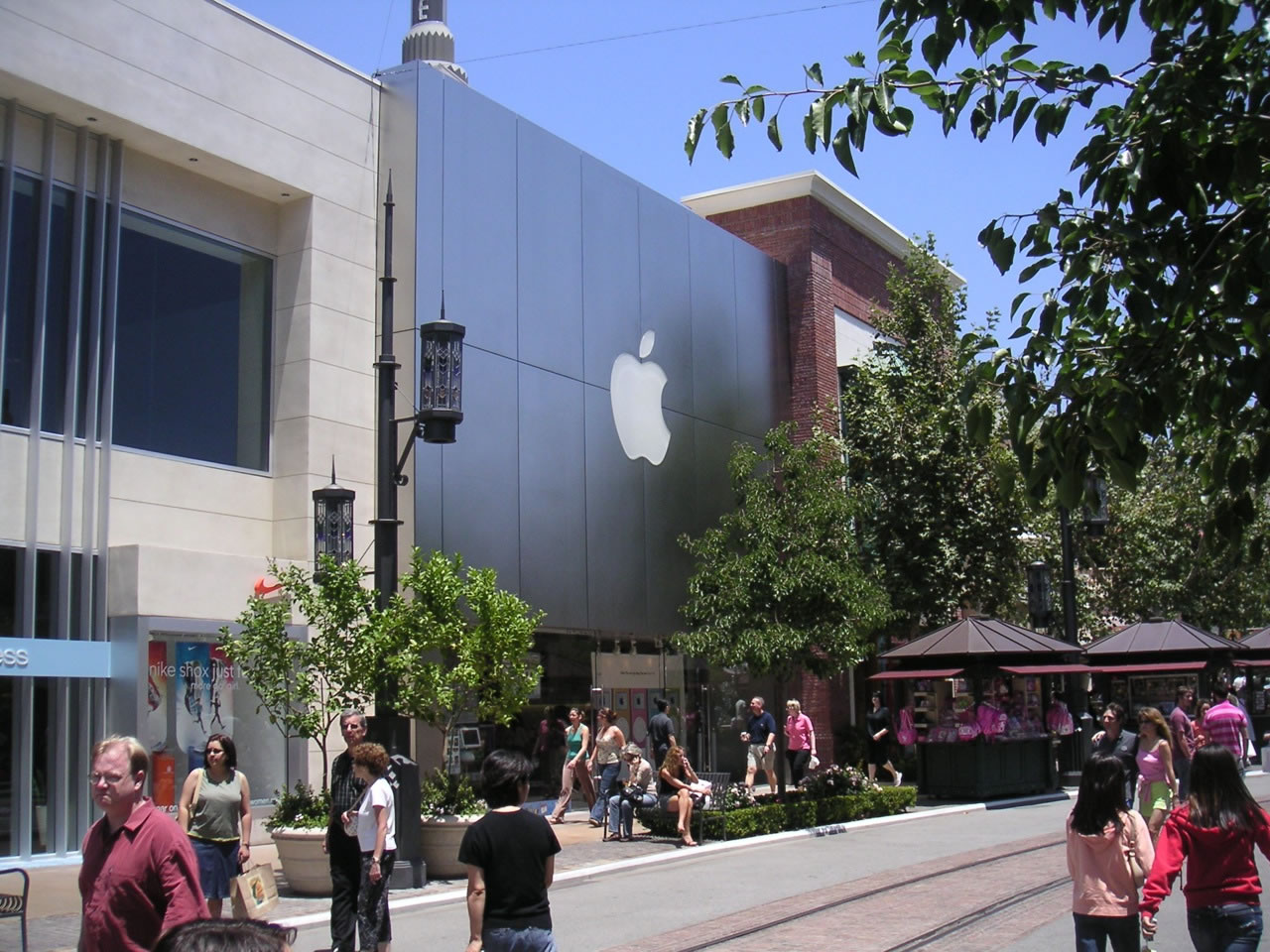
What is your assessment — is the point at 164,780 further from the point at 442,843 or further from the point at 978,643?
the point at 978,643

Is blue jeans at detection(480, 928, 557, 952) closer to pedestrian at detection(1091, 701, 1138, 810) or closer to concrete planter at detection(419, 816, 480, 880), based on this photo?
pedestrian at detection(1091, 701, 1138, 810)

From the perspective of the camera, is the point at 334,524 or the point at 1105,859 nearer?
the point at 1105,859

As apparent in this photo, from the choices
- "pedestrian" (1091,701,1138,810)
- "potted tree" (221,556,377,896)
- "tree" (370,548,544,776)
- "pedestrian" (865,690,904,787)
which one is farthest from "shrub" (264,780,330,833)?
"pedestrian" (865,690,904,787)

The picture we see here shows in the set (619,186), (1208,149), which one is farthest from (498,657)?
(619,186)

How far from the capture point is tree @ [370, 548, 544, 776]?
14742 millimetres

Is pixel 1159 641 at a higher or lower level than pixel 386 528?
lower

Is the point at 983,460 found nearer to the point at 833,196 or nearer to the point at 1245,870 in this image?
the point at 833,196

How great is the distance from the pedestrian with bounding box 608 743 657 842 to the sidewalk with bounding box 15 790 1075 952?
0.71 ft

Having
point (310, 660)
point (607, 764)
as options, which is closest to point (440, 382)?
point (310, 660)

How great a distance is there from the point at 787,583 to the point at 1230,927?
15069mm

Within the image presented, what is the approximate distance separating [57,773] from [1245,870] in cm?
1421

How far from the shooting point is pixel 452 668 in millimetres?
15469

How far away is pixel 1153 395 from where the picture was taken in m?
5.70

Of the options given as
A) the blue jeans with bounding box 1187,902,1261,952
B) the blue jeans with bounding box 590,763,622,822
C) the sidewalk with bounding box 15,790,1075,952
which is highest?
the blue jeans with bounding box 1187,902,1261,952
